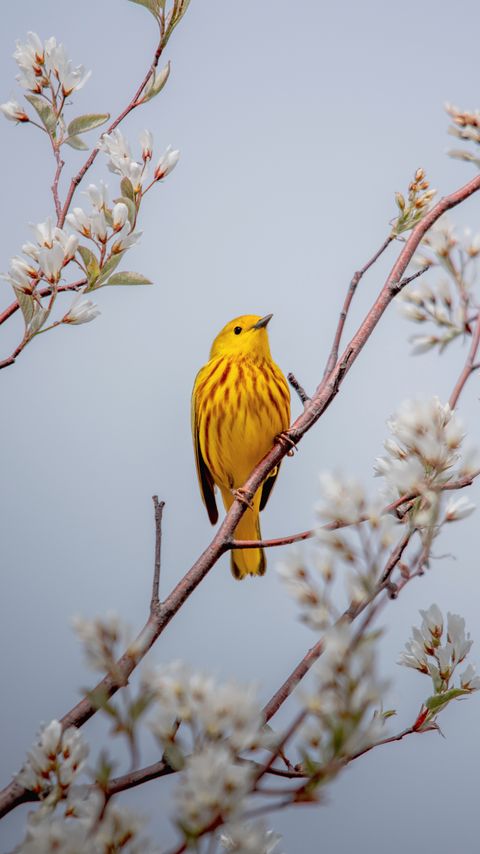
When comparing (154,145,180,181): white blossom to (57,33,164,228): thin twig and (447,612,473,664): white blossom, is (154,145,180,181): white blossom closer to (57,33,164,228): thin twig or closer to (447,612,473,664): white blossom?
(57,33,164,228): thin twig

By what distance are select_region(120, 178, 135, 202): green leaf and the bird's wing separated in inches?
111

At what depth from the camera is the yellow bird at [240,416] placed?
14.3 ft

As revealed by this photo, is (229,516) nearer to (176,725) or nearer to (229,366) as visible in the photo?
(176,725)

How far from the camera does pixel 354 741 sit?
1.04 metres

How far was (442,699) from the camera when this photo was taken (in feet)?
5.72

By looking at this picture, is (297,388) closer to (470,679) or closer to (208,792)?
(470,679)

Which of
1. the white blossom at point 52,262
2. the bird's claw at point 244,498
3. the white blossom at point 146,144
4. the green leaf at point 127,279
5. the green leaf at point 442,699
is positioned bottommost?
the green leaf at point 442,699

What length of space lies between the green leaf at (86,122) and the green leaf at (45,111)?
4 centimetres

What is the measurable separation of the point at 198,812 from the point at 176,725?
0.29 m

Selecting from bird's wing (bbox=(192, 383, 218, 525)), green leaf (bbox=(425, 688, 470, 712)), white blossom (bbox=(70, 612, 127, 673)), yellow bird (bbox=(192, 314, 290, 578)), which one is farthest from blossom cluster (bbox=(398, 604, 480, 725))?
bird's wing (bbox=(192, 383, 218, 525))

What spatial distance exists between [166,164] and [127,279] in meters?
0.30

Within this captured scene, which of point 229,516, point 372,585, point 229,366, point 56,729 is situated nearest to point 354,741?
point 372,585

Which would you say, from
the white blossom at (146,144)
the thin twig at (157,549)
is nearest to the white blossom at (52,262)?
the white blossom at (146,144)

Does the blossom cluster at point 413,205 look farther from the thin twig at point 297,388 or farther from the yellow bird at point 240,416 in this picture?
the yellow bird at point 240,416
